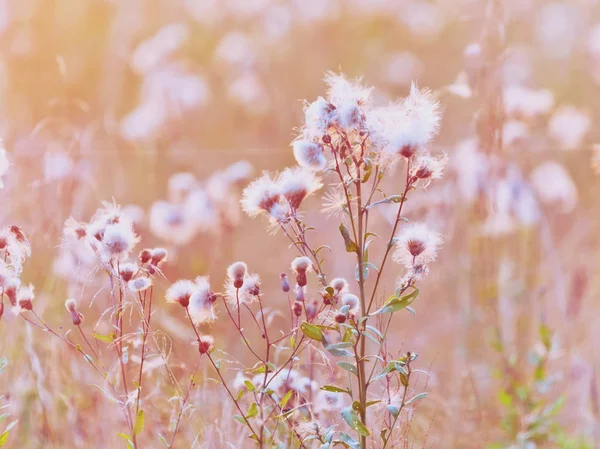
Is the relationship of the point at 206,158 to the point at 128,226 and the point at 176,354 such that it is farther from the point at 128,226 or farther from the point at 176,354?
the point at 128,226

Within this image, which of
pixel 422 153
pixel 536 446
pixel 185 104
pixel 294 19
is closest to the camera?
pixel 422 153

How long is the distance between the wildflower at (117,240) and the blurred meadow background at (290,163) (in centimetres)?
19

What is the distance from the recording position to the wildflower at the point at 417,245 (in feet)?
3.21

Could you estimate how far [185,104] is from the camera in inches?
120

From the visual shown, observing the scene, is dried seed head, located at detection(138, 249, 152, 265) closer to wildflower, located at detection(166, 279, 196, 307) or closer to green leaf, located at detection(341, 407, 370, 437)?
wildflower, located at detection(166, 279, 196, 307)

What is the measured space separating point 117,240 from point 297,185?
228 millimetres

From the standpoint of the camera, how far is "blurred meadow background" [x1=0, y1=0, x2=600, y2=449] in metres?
1.62

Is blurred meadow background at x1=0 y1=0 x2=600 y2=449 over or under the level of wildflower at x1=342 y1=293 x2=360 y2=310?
over

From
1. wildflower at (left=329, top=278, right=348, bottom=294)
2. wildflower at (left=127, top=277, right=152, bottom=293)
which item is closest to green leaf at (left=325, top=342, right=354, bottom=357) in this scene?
wildflower at (left=329, top=278, right=348, bottom=294)

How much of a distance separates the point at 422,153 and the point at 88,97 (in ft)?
8.91

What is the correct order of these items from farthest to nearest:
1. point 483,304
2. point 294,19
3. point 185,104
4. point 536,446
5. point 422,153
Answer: point 294,19 → point 185,104 → point 483,304 → point 536,446 → point 422,153

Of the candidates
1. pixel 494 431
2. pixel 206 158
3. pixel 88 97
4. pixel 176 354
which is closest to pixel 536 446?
pixel 494 431

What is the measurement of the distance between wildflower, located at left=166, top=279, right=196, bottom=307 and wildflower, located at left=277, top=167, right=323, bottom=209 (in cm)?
17

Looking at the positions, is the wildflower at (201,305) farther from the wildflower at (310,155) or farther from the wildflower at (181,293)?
the wildflower at (310,155)
